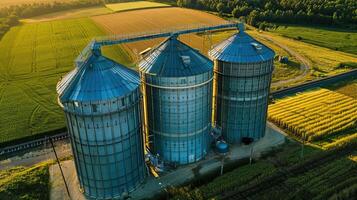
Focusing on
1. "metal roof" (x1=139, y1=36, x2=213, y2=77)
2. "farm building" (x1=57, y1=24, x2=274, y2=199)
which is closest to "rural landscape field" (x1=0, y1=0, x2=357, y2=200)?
"metal roof" (x1=139, y1=36, x2=213, y2=77)

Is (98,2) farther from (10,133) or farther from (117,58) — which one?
Answer: (10,133)

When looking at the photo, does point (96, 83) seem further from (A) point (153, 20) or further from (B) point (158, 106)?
(A) point (153, 20)

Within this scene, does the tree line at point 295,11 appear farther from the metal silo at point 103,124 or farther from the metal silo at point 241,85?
the metal silo at point 103,124

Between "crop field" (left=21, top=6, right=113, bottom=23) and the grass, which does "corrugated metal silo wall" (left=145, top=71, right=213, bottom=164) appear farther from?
"crop field" (left=21, top=6, right=113, bottom=23)

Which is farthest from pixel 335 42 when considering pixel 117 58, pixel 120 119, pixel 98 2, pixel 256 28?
pixel 98 2

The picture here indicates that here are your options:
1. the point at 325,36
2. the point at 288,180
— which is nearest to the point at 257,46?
the point at 288,180

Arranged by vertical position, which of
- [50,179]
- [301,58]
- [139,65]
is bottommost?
[50,179]

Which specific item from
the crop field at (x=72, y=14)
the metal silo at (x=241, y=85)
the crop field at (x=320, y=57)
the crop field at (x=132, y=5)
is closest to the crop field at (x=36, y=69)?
the crop field at (x=72, y=14)
